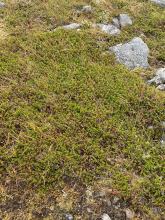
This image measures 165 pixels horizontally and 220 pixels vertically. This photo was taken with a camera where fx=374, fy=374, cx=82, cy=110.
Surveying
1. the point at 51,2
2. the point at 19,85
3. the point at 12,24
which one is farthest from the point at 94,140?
the point at 51,2

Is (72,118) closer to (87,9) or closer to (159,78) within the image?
(159,78)

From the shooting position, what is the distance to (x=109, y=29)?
9.75 meters

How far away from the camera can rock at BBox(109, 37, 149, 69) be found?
28.5 ft

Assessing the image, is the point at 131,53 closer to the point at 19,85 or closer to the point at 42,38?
the point at 42,38

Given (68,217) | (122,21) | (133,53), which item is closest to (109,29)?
(122,21)

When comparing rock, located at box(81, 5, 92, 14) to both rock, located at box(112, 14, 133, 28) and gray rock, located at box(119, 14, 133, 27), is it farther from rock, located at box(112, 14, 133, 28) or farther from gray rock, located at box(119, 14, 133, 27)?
gray rock, located at box(119, 14, 133, 27)

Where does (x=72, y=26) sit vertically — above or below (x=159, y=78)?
above

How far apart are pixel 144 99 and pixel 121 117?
714 millimetres

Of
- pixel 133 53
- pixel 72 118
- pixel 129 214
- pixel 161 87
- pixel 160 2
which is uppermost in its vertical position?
pixel 160 2

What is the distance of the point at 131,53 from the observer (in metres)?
8.87

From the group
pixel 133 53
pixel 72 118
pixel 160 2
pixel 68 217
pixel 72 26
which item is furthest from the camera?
pixel 160 2

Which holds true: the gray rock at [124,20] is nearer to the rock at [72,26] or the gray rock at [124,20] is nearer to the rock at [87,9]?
the rock at [87,9]

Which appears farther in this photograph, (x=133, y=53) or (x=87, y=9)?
(x=87, y=9)

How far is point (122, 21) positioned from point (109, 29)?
0.56m
